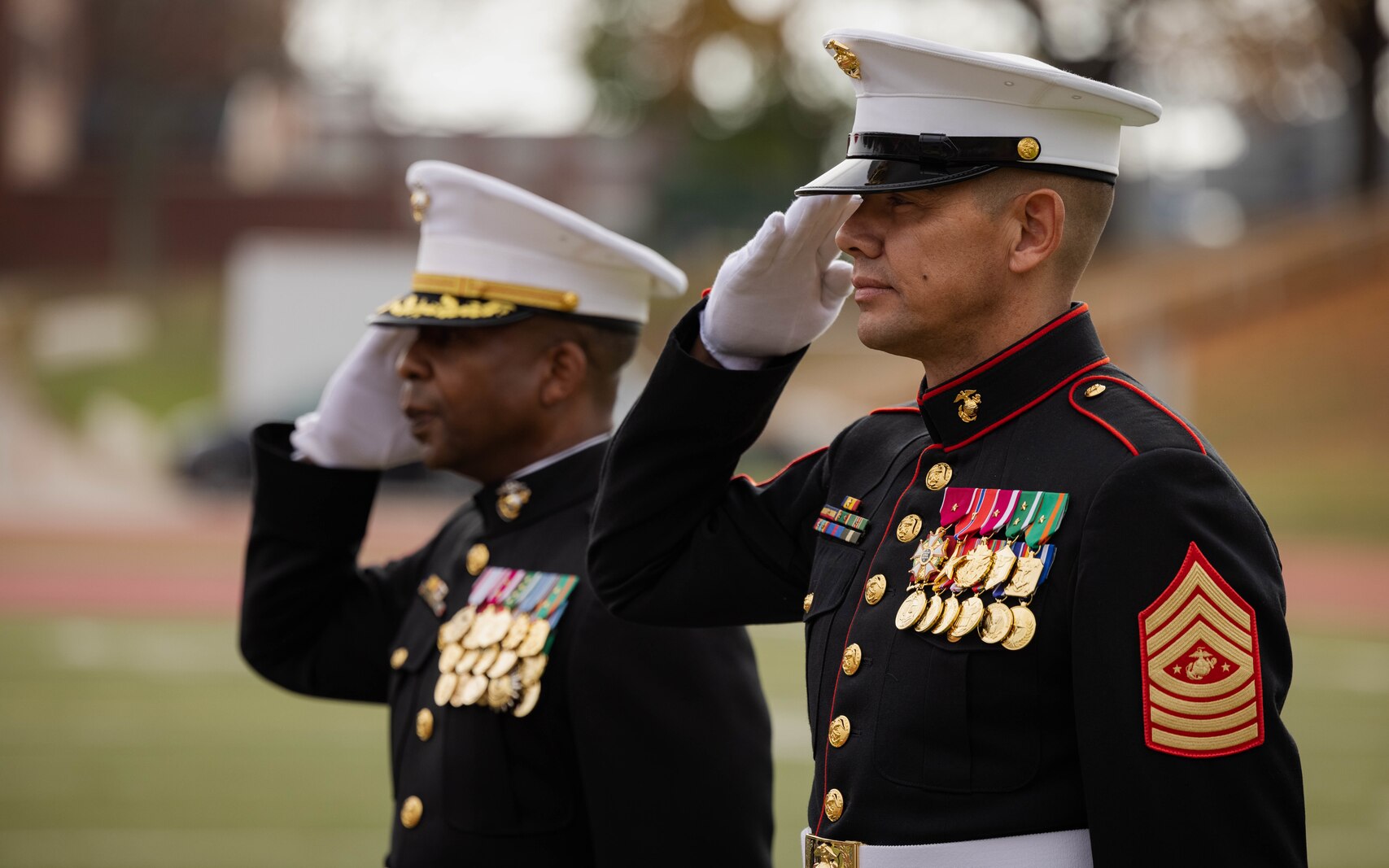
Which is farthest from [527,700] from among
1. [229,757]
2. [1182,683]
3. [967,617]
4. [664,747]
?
[229,757]

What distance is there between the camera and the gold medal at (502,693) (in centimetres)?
295

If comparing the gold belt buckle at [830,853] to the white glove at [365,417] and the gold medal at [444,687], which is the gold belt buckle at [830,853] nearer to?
the gold medal at [444,687]

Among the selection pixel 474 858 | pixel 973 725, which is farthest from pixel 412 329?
pixel 973 725

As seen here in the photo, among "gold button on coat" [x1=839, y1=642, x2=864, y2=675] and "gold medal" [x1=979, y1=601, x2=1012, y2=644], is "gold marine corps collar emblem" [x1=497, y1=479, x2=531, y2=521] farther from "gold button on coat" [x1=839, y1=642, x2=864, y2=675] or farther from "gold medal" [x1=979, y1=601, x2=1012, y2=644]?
"gold medal" [x1=979, y1=601, x2=1012, y2=644]

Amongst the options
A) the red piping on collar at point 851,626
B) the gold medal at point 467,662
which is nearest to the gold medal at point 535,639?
the gold medal at point 467,662

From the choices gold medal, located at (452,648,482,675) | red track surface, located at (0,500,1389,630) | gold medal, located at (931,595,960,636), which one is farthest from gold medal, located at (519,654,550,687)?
red track surface, located at (0,500,1389,630)

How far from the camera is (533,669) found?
2961 millimetres

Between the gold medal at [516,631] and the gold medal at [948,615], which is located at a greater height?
the gold medal at [948,615]

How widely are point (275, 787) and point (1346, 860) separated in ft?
15.3

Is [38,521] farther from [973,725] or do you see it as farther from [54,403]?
[973,725]

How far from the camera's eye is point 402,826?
3.05 m

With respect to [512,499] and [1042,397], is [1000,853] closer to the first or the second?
[1042,397]

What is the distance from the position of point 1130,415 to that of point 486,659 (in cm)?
136

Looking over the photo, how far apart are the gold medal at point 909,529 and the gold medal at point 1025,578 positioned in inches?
7.9
